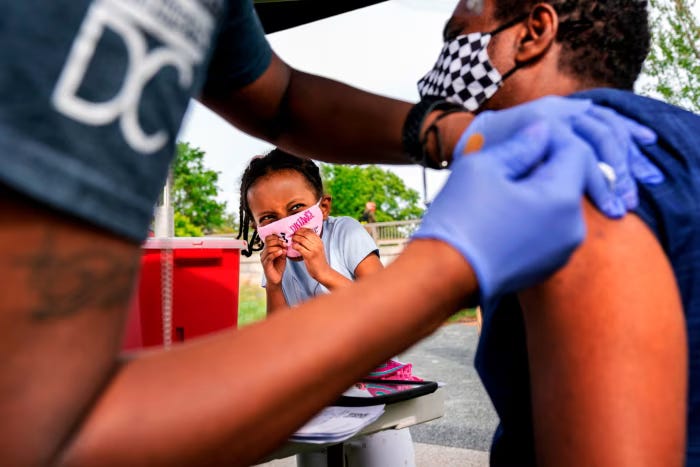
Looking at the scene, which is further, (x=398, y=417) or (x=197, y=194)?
(x=197, y=194)

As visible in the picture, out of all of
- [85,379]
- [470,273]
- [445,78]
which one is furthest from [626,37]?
[85,379]

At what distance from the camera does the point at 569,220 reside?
763 millimetres

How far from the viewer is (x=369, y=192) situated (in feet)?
130

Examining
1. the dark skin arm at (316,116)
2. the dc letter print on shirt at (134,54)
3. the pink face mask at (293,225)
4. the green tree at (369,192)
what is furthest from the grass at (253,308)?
the green tree at (369,192)

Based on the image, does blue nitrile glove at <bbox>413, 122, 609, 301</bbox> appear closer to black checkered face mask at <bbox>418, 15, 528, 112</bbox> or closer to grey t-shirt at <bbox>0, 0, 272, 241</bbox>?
grey t-shirt at <bbox>0, 0, 272, 241</bbox>

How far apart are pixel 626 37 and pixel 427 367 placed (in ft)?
18.1

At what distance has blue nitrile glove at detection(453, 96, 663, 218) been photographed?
866 mm

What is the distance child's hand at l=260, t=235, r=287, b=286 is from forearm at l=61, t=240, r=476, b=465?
222 centimetres

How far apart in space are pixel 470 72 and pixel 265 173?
5.59ft

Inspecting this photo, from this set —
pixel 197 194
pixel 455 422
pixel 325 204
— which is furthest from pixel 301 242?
pixel 197 194

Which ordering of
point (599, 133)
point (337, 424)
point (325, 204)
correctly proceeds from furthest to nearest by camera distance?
point (325, 204), point (337, 424), point (599, 133)

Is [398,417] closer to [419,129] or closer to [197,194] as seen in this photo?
[419,129]

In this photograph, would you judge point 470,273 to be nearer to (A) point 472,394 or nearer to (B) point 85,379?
(B) point 85,379

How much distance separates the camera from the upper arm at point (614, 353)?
0.88m
